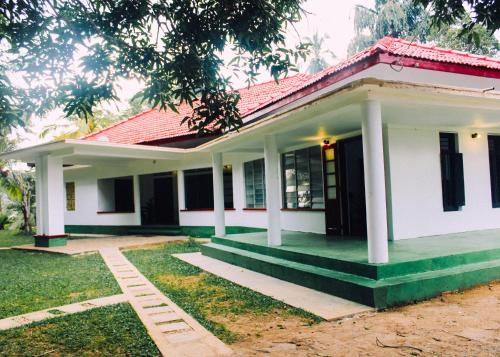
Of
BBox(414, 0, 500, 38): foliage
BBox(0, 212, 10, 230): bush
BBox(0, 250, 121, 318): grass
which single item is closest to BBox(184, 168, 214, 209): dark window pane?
BBox(0, 250, 121, 318): grass

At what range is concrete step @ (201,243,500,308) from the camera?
5.16m

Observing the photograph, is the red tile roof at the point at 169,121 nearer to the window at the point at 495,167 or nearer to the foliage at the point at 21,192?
the foliage at the point at 21,192

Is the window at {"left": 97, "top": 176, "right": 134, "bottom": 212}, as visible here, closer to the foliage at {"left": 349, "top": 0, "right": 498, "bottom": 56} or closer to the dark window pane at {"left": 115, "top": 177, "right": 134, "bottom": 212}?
the dark window pane at {"left": 115, "top": 177, "right": 134, "bottom": 212}

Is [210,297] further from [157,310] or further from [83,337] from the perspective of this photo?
[83,337]

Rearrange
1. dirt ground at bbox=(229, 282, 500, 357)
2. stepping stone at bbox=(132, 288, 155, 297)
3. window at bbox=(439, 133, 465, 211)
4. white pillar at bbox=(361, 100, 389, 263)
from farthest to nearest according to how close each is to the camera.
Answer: window at bbox=(439, 133, 465, 211)
stepping stone at bbox=(132, 288, 155, 297)
white pillar at bbox=(361, 100, 389, 263)
dirt ground at bbox=(229, 282, 500, 357)

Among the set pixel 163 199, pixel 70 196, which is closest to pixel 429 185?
pixel 163 199

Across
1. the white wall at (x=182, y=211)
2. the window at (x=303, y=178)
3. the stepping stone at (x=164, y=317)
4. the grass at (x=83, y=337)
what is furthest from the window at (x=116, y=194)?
the stepping stone at (x=164, y=317)

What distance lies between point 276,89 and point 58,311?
435 inches

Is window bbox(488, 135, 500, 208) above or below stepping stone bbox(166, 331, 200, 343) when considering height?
above

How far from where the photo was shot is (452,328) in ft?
14.2

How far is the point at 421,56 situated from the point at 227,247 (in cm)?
591

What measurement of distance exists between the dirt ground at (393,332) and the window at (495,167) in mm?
4556

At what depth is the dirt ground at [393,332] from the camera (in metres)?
3.89

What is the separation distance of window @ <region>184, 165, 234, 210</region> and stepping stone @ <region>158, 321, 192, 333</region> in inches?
365
